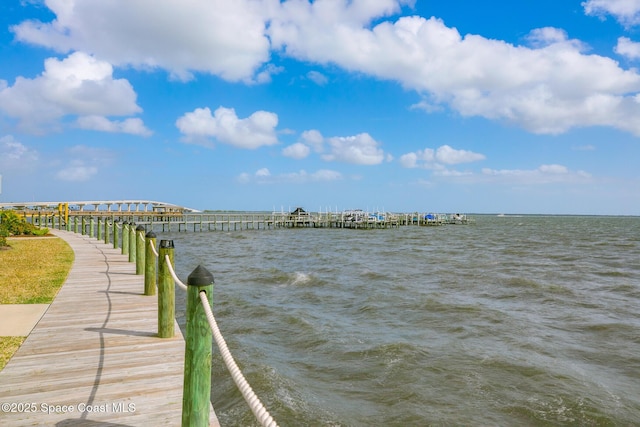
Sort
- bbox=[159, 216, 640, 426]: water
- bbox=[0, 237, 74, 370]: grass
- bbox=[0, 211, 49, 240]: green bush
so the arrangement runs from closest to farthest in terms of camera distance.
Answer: bbox=[159, 216, 640, 426]: water, bbox=[0, 237, 74, 370]: grass, bbox=[0, 211, 49, 240]: green bush

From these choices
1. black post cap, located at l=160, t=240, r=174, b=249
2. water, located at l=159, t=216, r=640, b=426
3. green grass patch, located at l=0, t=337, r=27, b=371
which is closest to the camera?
green grass patch, located at l=0, t=337, r=27, b=371

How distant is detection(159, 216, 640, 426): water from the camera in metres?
5.80

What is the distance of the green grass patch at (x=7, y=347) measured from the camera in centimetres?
459

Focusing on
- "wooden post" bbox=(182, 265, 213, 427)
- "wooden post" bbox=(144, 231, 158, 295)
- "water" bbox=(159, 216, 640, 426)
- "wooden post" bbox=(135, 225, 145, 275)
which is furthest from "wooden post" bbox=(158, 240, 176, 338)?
"wooden post" bbox=(135, 225, 145, 275)

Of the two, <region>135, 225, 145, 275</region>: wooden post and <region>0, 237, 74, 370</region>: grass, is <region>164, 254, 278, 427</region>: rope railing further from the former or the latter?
<region>135, 225, 145, 275</region>: wooden post

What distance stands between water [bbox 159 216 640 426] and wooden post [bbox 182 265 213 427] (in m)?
2.32

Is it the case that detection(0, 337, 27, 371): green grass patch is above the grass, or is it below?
below

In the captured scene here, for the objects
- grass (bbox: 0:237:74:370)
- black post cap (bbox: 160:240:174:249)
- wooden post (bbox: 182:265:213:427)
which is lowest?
grass (bbox: 0:237:74:370)

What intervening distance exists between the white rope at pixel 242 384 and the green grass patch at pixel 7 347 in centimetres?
305

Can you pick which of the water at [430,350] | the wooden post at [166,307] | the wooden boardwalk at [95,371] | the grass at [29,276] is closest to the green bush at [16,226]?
the grass at [29,276]

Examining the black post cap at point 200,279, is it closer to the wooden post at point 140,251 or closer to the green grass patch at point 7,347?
the green grass patch at point 7,347

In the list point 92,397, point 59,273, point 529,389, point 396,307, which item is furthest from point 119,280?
point 529,389

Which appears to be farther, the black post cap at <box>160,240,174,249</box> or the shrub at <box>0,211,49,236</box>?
the shrub at <box>0,211,49,236</box>

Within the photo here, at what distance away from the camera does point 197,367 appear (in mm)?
3041
